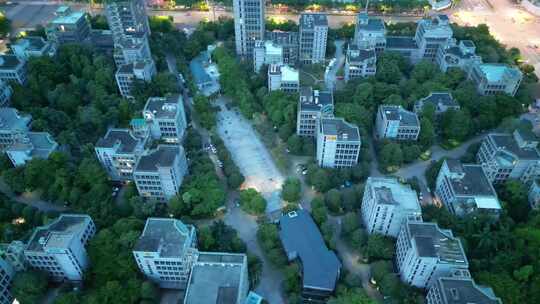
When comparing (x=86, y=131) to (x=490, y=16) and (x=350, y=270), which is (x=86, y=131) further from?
(x=490, y=16)

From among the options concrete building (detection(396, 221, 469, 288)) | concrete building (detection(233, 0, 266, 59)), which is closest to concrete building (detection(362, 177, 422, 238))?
concrete building (detection(396, 221, 469, 288))

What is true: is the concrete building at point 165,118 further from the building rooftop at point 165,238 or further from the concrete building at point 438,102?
the concrete building at point 438,102

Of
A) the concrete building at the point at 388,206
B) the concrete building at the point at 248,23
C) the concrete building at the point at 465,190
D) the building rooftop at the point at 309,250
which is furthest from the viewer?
the concrete building at the point at 248,23

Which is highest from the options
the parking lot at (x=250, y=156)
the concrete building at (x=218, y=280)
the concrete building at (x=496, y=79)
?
the concrete building at (x=496, y=79)

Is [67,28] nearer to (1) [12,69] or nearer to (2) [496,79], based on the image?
(1) [12,69]

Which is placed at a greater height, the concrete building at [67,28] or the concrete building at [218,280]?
the concrete building at [67,28]

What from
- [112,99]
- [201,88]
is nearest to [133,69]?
[112,99]

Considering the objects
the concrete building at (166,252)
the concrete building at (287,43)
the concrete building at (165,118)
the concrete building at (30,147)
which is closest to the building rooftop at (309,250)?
the concrete building at (166,252)
